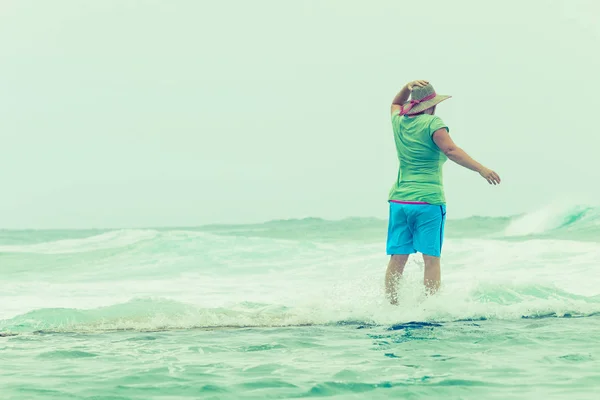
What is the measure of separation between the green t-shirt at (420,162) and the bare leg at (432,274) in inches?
16.0

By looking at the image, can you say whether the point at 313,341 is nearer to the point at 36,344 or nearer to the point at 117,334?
the point at 117,334

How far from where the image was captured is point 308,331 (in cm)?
554

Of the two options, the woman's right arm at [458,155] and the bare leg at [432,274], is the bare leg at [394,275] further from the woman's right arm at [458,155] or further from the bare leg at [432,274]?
the woman's right arm at [458,155]

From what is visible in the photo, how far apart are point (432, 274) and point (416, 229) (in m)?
0.34

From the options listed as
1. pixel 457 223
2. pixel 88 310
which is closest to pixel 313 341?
pixel 88 310

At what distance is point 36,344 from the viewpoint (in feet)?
17.2

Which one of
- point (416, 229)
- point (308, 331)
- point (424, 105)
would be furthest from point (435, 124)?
point (308, 331)

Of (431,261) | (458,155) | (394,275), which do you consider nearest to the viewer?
(458,155)

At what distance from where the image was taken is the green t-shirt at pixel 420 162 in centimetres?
595

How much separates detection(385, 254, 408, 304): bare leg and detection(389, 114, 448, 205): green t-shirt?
17.0 inches

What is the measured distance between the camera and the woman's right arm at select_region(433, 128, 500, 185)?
18.3 feet

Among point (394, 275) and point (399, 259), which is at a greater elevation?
point (399, 259)

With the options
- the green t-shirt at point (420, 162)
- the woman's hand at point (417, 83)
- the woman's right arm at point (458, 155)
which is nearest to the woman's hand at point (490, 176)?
the woman's right arm at point (458, 155)

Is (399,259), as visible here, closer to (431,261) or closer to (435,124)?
(431,261)
